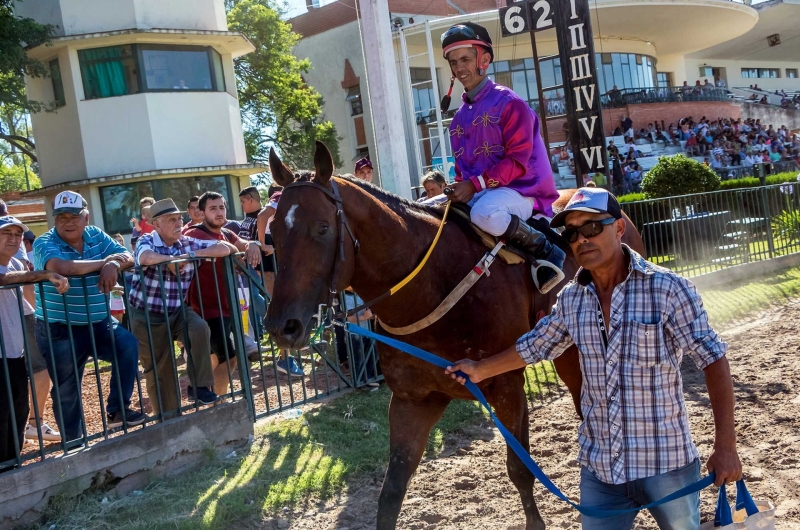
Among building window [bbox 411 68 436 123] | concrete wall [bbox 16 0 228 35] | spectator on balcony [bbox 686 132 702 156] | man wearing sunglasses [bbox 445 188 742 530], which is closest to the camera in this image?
man wearing sunglasses [bbox 445 188 742 530]

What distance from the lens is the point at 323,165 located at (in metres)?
3.49

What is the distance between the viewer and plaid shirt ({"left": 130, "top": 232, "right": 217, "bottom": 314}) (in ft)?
19.7

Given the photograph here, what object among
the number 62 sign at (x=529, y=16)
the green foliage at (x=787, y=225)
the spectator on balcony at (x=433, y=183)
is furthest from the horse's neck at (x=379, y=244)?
the green foliage at (x=787, y=225)

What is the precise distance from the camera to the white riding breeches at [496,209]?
4.09 metres

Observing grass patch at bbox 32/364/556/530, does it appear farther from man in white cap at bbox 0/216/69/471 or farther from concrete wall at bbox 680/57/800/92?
concrete wall at bbox 680/57/800/92

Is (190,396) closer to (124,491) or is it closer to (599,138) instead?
(124,491)

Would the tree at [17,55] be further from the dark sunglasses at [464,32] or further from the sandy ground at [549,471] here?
the dark sunglasses at [464,32]

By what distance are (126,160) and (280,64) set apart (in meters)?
9.30

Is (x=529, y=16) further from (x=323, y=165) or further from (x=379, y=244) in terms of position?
(x=323, y=165)

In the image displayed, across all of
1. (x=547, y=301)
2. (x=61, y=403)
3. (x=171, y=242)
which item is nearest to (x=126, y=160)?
(x=171, y=242)

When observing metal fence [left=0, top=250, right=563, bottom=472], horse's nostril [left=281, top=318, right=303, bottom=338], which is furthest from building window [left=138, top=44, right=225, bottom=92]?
horse's nostril [left=281, top=318, right=303, bottom=338]

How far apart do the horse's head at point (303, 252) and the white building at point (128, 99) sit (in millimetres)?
17295

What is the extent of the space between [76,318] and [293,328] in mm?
2959

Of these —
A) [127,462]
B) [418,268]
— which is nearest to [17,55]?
[127,462]
